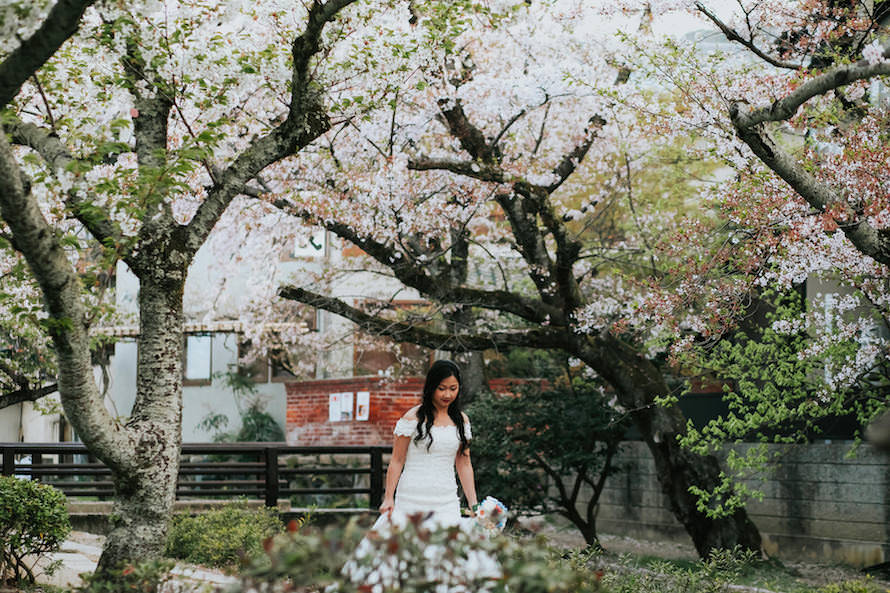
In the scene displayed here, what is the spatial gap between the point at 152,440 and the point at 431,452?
7.06 ft

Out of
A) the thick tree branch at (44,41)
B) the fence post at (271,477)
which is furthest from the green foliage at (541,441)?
the thick tree branch at (44,41)

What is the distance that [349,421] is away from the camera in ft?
64.7

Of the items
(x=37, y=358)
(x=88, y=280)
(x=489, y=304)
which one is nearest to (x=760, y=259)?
(x=489, y=304)

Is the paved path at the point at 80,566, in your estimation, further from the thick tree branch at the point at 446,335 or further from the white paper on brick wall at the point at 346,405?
the white paper on brick wall at the point at 346,405

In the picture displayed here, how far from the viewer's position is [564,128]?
15500 millimetres

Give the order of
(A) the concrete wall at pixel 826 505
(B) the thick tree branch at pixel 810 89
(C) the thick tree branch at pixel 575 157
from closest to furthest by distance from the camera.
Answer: (B) the thick tree branch at pixel 810 89, (A) the concrete wall at pixel 826 505, (C) the thick tree branch at pixel 575 157

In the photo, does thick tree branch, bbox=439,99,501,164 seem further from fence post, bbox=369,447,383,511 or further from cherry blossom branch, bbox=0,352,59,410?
cherry blossom branch, bbox=0,352,59,410

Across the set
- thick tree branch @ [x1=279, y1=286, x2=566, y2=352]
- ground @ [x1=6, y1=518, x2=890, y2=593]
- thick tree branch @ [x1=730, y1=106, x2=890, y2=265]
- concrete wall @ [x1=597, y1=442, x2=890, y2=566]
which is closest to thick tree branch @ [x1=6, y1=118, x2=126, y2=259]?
ground @ [x1=6, y1=518, x2=890, y2=593]

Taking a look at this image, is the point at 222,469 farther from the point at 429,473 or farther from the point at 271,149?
the point at 429,473

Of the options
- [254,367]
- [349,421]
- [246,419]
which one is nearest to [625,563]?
[349,421]

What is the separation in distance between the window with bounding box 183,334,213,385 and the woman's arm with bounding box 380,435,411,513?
1842cm

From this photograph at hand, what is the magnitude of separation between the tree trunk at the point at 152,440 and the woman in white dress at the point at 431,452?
5.94ft

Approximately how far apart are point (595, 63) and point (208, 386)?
1437 centimetres

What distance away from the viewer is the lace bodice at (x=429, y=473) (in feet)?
22.0
